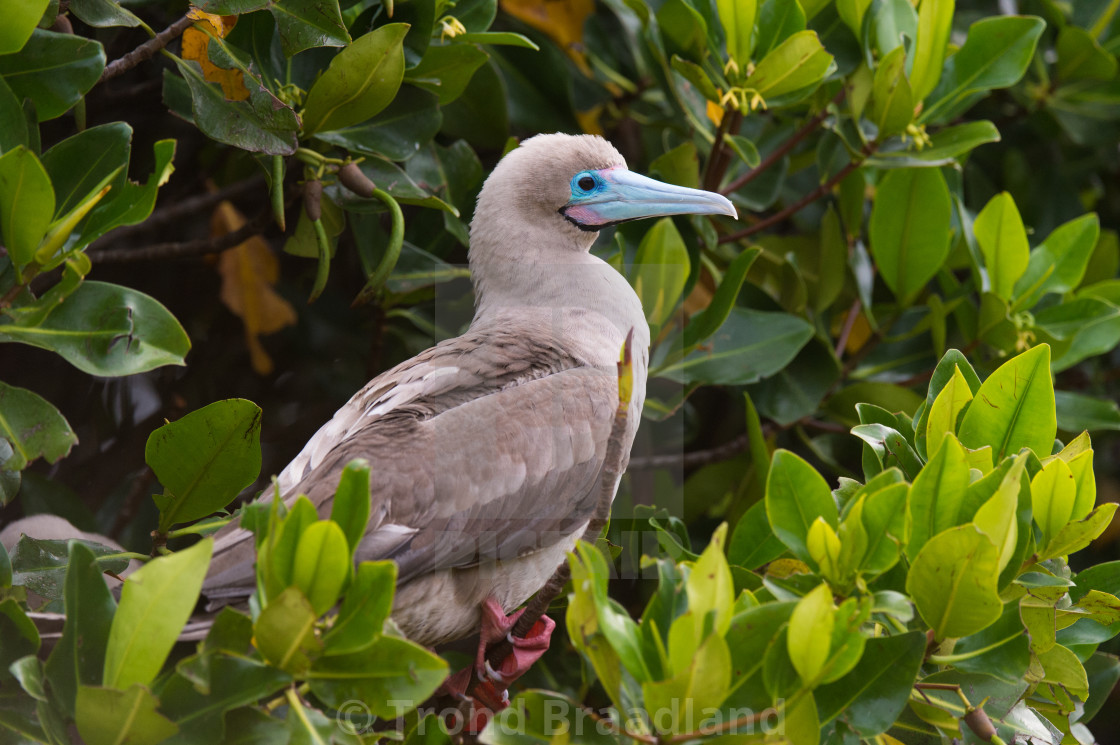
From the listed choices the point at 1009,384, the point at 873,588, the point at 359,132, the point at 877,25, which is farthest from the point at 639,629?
the point at 877,25

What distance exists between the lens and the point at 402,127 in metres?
2.58

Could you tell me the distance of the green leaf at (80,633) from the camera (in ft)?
4.99

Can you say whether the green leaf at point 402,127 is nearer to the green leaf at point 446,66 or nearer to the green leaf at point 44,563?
the green leaf at point 446,66

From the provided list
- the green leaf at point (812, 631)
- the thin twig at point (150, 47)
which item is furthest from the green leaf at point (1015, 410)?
the thin twig at point (150, 47)

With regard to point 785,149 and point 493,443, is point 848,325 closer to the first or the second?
point 785,149

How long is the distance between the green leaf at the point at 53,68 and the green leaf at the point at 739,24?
5.10 feet

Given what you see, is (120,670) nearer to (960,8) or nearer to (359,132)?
(359,132)

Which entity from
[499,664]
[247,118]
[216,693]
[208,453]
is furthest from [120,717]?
[247,118]

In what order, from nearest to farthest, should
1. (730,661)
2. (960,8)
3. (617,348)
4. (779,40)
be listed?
(730,661), (617,348), (779,40), (960,8)

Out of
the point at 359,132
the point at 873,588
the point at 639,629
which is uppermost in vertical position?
the point at 359,132

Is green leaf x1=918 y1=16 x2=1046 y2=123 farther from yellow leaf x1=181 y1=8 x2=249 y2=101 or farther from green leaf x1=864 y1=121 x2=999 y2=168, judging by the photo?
yellow leaf x1=181 y1=8 x2=249 y2=101

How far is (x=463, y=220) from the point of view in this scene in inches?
120

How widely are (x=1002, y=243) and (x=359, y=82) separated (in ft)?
6.30

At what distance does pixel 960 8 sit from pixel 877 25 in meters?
1.51
